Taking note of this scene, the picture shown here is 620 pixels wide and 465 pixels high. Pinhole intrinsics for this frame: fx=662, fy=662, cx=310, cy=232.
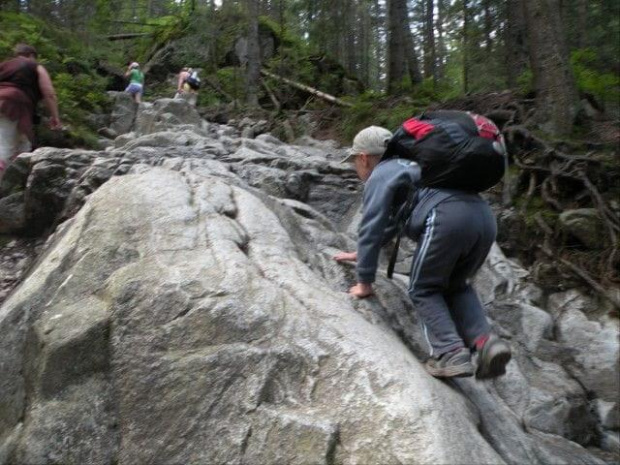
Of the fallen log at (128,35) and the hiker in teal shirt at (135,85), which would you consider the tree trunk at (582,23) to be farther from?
the fallen log at (128,35)

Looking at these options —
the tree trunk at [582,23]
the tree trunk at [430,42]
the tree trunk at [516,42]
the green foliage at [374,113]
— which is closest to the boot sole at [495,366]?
the green foliage at [374,113]

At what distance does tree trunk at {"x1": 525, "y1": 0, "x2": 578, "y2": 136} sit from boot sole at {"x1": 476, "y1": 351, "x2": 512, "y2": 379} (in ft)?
25.2

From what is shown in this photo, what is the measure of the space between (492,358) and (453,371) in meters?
0.25

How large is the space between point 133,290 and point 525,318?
17.9ft

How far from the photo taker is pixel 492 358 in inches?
159

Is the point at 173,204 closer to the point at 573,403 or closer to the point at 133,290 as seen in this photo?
the point at 133,290

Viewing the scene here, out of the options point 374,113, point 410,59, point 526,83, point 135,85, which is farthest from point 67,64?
point 526,83

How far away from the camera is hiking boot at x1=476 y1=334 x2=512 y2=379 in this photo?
405 centimetres

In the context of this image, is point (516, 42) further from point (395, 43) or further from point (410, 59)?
point (410, 59)

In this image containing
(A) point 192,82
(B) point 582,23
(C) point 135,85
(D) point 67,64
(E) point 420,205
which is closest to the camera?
(E) point 420,205

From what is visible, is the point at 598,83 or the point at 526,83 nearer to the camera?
the point at 598,83

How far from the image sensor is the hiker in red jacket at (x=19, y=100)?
8.63m

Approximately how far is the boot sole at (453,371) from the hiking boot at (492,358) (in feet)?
0.32

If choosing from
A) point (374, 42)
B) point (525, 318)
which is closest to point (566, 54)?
point (525, 318)
